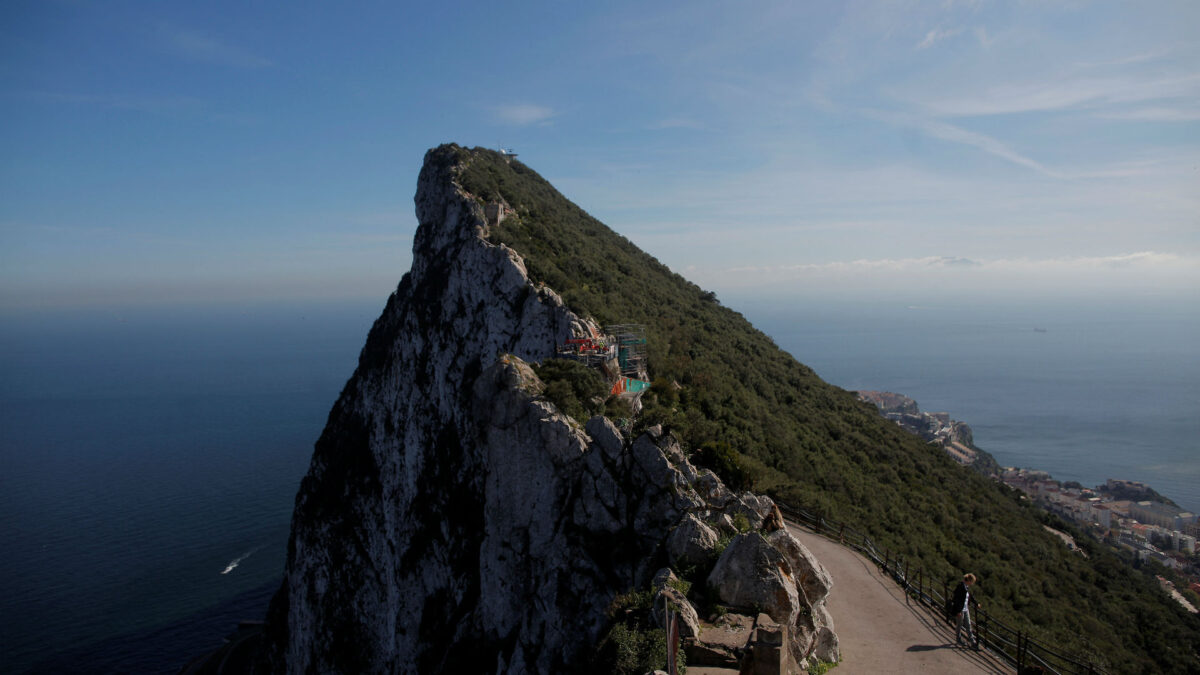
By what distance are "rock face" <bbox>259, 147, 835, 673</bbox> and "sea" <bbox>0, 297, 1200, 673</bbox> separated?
20015 millimetres

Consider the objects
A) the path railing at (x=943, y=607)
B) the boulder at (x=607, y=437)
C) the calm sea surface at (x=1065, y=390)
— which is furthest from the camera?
the calm sea surface at (x=1065, y=390)

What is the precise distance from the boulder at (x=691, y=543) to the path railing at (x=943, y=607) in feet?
17.2

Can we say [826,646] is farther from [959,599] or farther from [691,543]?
[959,599]

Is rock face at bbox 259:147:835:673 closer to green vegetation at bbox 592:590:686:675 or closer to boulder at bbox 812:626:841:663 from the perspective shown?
green vegetation at bbox 592:590:686:675

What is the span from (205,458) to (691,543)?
284 feet

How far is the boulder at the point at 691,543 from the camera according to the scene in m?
11.1

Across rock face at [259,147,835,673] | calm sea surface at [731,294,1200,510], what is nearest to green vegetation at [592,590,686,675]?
rock face at [259,147,835,673]

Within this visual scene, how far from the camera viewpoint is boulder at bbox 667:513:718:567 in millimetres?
11062

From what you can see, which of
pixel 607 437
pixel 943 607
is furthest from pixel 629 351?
pixel 943 607

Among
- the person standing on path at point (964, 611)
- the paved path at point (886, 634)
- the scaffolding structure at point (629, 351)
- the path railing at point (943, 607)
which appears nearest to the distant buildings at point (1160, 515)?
the path railing at point (943, 607)

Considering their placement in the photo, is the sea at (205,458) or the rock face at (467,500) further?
the sea at (205,458)

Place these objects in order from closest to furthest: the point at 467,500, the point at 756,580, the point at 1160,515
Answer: the point at 756,580 < the point at 467,500 < the point at 1160,515

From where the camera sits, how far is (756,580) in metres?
9.81

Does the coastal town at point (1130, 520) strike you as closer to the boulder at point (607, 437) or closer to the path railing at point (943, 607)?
the path railing at point (943, 607)
